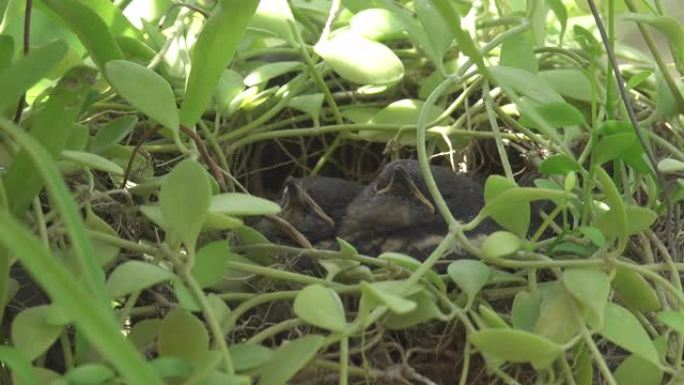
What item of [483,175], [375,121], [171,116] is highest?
[171,116]

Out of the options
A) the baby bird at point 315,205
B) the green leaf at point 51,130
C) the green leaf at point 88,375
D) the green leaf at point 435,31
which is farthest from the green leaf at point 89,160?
the baby bird at point 315,205

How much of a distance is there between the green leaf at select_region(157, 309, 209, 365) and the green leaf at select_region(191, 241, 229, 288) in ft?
0.06

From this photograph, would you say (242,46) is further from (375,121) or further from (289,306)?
(289,306)

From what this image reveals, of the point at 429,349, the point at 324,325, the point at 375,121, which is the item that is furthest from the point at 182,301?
the point at 375,121

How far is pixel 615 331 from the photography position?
0.44 meters

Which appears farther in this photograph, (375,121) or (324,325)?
(375,121)

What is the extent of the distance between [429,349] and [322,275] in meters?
0.10

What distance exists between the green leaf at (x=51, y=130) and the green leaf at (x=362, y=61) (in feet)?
0.71

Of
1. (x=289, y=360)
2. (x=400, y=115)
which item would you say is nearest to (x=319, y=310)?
(x=289, y=360)

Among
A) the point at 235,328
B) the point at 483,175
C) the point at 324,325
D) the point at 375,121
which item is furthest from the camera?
the point at 483,175

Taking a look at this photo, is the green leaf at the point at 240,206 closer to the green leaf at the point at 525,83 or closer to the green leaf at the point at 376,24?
the green leaf at the point at 525,83

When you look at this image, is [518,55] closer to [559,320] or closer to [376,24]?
[376,24]

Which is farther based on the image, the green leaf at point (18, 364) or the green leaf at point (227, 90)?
the green leaf at point (227, 90)

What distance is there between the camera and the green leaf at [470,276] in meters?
0.47
